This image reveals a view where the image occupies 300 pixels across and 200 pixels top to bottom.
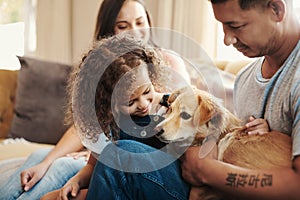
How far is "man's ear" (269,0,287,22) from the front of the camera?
47.5 inches

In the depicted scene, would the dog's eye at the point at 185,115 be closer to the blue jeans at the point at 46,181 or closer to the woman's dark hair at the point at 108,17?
the blue jeans at the point at 46,181

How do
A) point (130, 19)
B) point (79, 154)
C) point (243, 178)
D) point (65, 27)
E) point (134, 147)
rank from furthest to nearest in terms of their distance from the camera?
point (65, 27) < point (130, 19) < point (79, 154) < point (134, 147) < point (243, 178)

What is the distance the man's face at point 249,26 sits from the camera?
48.3 inches

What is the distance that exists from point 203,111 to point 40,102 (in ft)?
4.88

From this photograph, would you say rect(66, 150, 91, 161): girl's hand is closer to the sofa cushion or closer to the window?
the sofa cushion

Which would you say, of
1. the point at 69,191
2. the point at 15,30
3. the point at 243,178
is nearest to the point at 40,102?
the point at 69,191

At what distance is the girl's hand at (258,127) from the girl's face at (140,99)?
1.01 feet

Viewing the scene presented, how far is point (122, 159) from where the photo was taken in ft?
4.26

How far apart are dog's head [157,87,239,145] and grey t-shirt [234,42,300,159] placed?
0.38ft

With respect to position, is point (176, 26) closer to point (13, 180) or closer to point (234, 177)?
point (13, 180)

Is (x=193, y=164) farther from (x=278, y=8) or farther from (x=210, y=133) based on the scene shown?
(x=278, y=8)

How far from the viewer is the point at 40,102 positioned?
2.60 meters

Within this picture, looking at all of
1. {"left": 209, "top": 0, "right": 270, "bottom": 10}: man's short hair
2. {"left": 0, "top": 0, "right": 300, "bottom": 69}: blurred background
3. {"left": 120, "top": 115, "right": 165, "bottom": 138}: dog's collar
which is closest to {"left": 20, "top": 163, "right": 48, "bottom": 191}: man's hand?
{"left": 120, "top": 115, "right": 165, "bottom": 138}: dog's collar

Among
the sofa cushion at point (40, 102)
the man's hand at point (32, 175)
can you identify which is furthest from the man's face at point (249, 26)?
the sofa cushion at point (40, 102)
